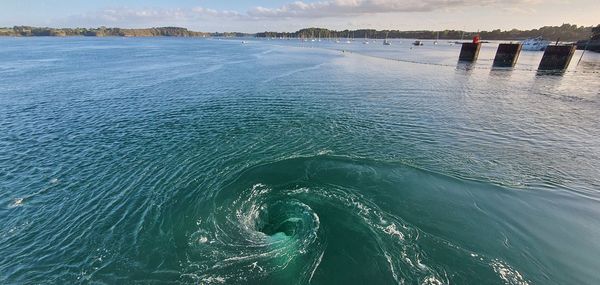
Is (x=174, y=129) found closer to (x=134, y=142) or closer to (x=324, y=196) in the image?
(x=134, y=142)

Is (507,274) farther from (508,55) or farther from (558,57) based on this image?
(508,55)

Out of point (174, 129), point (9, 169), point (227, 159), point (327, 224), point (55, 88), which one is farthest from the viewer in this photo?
point (55, 88)

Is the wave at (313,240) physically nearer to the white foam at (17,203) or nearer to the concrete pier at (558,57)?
the white foam at (17,203)

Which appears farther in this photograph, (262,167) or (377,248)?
(262,167)

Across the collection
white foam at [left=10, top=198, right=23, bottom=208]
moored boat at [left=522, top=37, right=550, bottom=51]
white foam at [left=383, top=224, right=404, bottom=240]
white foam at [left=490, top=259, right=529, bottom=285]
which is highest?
moored boat at [left=522, top=37, right=550, bottom=51]

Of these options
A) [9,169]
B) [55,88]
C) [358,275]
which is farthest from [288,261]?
[55,88]

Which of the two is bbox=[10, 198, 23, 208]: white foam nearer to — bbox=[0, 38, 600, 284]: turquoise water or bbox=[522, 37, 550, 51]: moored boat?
bbox=[0, 38, 600, 284]: turquoise water

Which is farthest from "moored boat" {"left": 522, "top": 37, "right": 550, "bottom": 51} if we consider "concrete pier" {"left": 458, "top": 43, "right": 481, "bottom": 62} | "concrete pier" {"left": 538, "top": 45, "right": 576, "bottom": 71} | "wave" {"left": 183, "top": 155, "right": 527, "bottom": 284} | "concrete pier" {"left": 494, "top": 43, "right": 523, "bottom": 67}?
"wave" {"left": 183, "top": 155, "right": 527, "bottom": 284}
